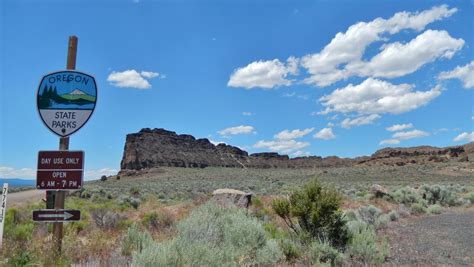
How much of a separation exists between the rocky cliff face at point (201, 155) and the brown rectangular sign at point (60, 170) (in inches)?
4510

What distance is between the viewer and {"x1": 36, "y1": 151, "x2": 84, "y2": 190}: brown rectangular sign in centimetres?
651

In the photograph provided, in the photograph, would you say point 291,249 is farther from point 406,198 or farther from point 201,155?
point 201,155

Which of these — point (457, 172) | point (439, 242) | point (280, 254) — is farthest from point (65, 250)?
point (457, 172)

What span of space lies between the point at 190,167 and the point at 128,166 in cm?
1872

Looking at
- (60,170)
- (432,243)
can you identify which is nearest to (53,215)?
(60,170)

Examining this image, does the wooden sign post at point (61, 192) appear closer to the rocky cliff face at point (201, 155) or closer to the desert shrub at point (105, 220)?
the desert shrub at point (105, 220)

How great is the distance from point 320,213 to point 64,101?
592cm

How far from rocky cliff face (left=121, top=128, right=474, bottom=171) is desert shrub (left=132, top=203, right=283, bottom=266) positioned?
11199cm

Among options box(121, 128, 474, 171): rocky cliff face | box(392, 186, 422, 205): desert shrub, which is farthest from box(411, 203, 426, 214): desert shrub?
box(121, 128, 474, 171): rocky cliff face

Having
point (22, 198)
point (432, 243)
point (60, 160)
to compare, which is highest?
point (60, 160)

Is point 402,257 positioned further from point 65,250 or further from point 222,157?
point 222,157

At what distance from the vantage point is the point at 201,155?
Answer: 13562cm

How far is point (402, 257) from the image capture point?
928cm

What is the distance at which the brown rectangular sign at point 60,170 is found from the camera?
21.4 ft
